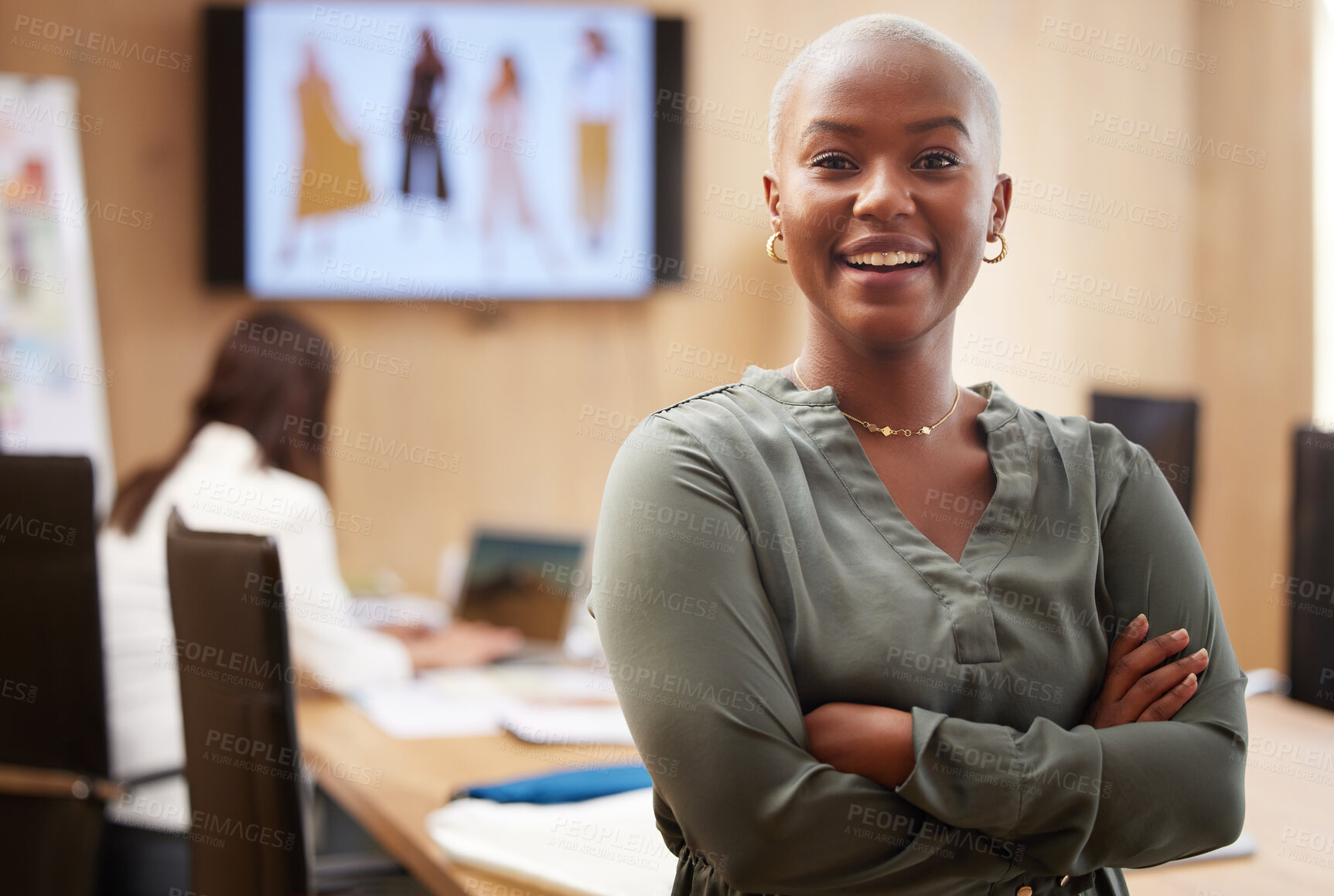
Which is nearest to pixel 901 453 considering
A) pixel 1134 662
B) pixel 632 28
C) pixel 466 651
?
pixel 1134 662

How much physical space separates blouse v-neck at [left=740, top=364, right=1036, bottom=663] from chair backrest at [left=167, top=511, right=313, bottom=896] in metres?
0.65

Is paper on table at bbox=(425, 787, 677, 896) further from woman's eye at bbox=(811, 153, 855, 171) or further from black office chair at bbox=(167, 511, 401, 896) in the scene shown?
woman's eye at bbox=(811, 153, 855, 171)

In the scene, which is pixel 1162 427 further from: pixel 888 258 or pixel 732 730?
pixel 732 730

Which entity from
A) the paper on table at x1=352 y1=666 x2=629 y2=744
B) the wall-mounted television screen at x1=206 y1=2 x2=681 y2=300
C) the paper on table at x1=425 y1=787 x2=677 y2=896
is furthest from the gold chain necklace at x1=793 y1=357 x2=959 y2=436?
the wall-mounted television screen at x1=206 y1=2 x2=681 y2=300

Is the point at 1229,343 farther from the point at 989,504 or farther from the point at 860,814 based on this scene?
the point at 860,814

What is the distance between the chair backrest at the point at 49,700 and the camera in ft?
6.57

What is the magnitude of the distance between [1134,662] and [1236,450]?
2.42m

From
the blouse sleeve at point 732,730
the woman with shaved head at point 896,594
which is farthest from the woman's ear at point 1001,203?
the blouse sleeve at point 732,730

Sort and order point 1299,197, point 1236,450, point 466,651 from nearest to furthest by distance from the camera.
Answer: point 466,651 < point 1299,197 < point 1236,450

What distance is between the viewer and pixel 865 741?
98 cm

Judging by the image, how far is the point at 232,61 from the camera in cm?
329

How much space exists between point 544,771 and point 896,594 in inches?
39.2

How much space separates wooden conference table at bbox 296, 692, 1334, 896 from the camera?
140 cm

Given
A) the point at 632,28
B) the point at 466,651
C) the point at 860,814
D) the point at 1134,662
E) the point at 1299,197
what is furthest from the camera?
the point at 632,28
